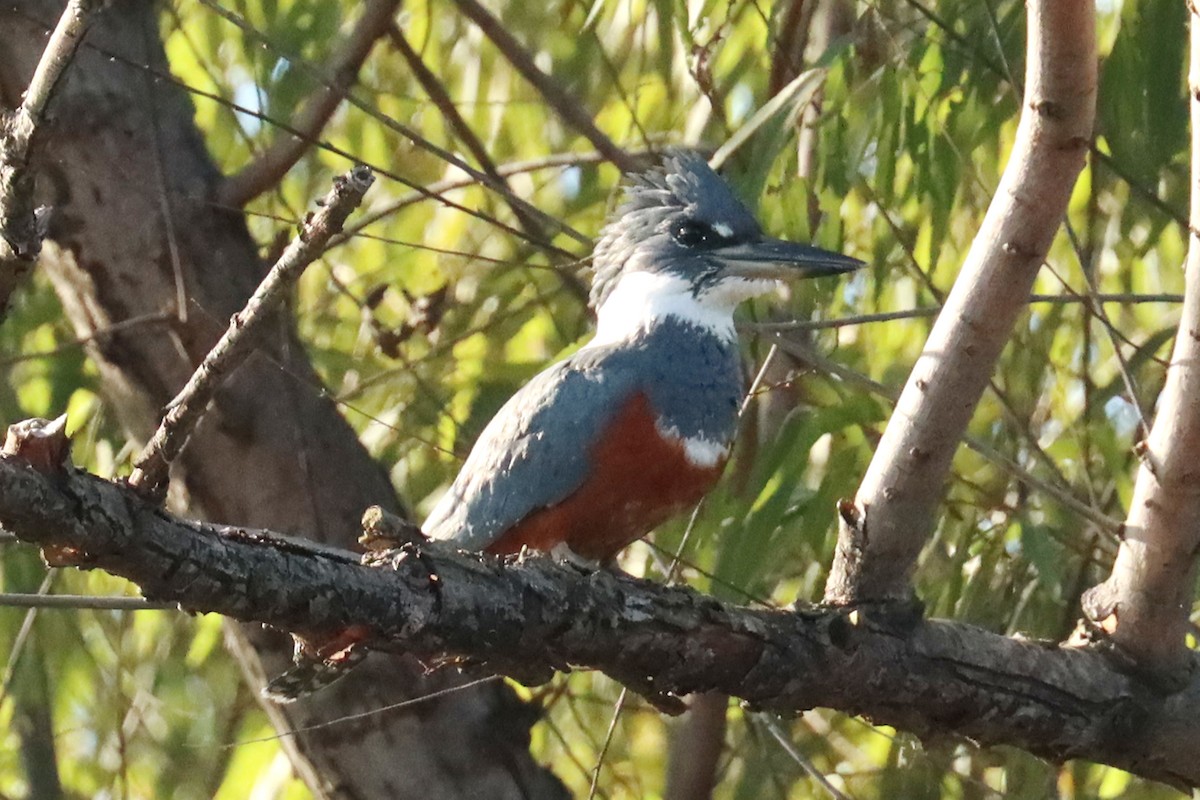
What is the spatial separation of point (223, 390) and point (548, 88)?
93 cm

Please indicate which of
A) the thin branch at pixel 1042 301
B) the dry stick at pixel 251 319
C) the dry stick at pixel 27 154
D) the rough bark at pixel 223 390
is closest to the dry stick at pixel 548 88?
the rough bark at pixel 223 390

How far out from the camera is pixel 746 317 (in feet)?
10.5

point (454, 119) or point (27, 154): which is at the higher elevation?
point (454, 119)

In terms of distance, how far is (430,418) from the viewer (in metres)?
3.32

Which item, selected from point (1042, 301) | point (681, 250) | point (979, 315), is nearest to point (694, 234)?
point (681, 250)

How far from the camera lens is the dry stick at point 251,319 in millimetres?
1342

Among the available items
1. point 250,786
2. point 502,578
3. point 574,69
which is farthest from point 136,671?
point 502,578

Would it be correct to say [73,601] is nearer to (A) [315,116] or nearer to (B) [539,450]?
(B) [539,450]

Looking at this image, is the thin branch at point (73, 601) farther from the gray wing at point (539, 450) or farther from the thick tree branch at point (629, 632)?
the gray wing at point (539, 450)

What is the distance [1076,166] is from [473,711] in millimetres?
1760

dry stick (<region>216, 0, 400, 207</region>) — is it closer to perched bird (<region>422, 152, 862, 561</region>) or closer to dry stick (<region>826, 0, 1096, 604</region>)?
perched bird (<region>422, 152, 862, 561</region>)

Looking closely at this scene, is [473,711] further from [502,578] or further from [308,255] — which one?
[308,255]

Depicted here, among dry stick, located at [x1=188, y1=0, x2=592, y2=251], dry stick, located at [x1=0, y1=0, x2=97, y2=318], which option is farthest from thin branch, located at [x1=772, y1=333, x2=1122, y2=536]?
dry stick, located at [x1=0, y1=0, x2=97, y2=318]

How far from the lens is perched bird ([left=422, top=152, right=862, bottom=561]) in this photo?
8.84 ft
